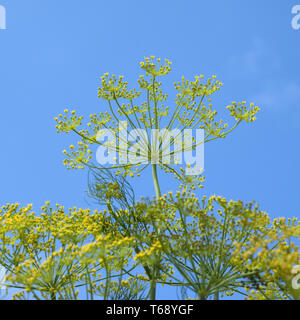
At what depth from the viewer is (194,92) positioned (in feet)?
34.2

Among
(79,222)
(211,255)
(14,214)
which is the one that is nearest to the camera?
(211,255)

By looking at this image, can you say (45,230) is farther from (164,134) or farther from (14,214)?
(164,134)

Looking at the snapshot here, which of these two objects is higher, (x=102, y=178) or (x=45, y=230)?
(x=102, y=178)

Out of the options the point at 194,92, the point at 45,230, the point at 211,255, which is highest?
the point at 194,92

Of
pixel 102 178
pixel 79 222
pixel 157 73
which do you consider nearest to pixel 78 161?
pixel 102 178

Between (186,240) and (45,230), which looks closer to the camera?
(186,240)

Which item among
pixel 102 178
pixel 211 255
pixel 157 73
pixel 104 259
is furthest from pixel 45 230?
pixel 157 73

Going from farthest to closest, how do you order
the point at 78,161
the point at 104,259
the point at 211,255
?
1. the point at 78,161
2. the point at 211,255
3. the point at 104,259
